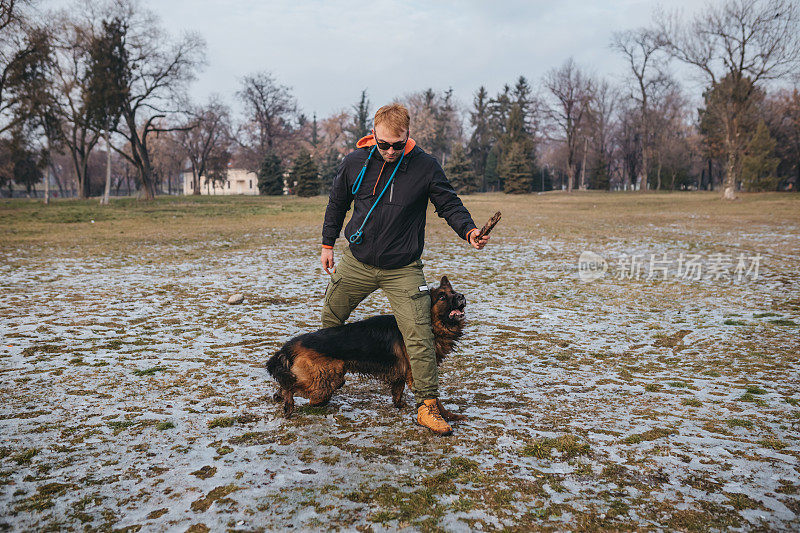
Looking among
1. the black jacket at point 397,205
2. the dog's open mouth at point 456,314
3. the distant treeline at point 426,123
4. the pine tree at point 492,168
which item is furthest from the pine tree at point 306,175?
the dog's open mouth at point 456,314

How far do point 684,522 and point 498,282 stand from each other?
6.76 m

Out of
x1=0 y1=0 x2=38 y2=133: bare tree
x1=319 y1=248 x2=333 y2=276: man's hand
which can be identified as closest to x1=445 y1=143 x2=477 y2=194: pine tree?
x1=0 y1=0 x2=38 y2=133: bare tree

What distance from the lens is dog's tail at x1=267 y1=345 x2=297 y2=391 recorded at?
11.5ft

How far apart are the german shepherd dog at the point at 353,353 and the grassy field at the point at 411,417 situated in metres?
0.25

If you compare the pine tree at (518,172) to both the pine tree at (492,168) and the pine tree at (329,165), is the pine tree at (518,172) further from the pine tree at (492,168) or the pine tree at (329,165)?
the pine tree at (329,165)

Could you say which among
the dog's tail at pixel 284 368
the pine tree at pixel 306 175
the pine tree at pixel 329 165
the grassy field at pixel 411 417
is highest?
the pine tree at pixel 329 165

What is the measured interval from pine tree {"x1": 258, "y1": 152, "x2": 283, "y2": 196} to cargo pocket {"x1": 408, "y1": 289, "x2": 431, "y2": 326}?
184ft

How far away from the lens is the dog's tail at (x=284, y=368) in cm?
349

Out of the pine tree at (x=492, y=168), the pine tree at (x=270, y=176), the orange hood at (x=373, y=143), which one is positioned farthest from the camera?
the pine tree at (x=492, y=168)

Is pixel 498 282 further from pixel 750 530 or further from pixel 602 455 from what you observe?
pixel 750 530

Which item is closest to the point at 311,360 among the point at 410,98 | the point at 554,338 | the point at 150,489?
the point at 150,489

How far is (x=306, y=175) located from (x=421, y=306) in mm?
48511

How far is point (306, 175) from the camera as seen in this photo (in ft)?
165

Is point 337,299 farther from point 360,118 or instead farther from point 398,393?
point 360,118
